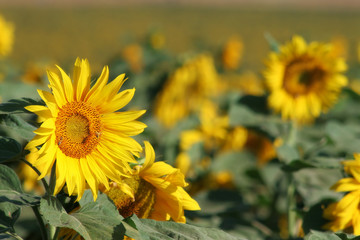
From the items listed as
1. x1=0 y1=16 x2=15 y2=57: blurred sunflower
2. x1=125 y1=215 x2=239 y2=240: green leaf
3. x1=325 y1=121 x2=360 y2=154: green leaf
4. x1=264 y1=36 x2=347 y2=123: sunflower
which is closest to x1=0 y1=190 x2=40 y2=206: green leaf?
x1=125 y1=215 x2=239 y2=240: green leaf

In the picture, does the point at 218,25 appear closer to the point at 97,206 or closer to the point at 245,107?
the point at 245,107

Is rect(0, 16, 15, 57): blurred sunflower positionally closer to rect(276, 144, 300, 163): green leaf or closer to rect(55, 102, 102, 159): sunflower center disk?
rect(276, 144, 300, 163): green leaf

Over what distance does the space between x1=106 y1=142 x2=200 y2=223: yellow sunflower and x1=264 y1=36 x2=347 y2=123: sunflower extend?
1.21 meters

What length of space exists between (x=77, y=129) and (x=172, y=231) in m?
0.33

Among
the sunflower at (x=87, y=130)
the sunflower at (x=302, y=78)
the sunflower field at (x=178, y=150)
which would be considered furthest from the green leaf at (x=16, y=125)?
the sunflower at (x=302, y=78)

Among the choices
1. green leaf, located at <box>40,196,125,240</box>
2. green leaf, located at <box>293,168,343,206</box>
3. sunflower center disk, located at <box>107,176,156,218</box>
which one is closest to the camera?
green leaf, located at <box>40,196,125,240</box>

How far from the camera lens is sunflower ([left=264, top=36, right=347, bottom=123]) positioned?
2.40m

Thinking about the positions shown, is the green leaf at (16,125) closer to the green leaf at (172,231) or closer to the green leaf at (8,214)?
the green leaf at (8,214)

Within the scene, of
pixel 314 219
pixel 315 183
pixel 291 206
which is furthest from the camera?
pixel 291 206

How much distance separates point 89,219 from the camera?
3.82 ft

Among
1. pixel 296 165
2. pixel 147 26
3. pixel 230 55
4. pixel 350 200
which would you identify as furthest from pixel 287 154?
pixel 147 26

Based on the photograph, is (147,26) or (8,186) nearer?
(8,186)

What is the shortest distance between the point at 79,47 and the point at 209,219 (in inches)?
395

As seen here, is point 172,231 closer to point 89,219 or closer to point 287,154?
point 89,219
